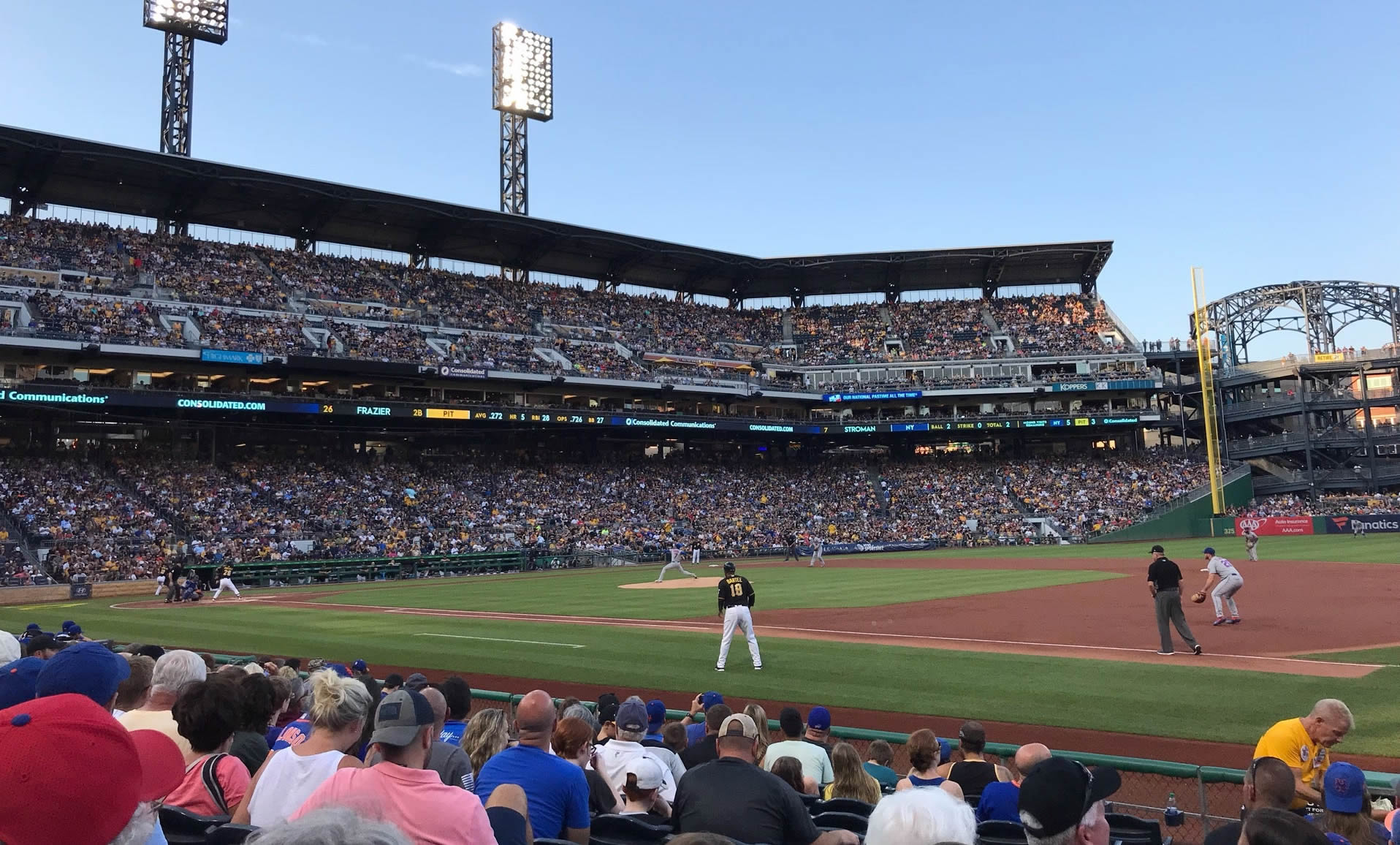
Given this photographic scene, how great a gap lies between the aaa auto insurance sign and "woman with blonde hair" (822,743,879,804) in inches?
2130

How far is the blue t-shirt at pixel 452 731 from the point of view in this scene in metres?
7.33

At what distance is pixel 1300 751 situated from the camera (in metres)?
6.66

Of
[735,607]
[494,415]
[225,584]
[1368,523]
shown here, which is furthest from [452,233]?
[1368,523]

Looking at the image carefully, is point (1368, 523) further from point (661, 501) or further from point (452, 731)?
point (452, 731)

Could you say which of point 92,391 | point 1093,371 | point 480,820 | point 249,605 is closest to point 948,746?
point 480,820

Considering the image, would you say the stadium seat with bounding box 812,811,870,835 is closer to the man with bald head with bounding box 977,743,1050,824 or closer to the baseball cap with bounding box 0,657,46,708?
the man with bald head with bounding box 977,743,1050,824

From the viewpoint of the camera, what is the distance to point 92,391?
140ft

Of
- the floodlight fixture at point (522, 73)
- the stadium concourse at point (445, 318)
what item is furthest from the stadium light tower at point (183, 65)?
the floodlight fixture at point (522, 73)

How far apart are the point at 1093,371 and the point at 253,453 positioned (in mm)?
56170

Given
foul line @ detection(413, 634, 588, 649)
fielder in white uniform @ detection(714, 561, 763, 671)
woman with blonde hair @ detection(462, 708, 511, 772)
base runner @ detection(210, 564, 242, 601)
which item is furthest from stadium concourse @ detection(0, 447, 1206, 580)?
woman with blonde hair @ detection(462, 708, 511, 772)

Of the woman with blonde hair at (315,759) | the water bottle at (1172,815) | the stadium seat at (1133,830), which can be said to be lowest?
the water bottle at (1172,815)

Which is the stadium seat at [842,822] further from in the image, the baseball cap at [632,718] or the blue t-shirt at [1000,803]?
the baseball cap at [632,718]

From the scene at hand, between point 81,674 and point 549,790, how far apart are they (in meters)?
2.32

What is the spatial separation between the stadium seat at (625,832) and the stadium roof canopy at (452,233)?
5310 cm
